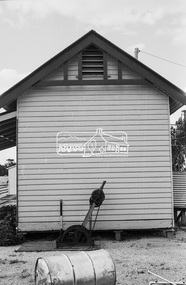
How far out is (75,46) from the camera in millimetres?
10891

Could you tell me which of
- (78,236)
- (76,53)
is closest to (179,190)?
(78,236)

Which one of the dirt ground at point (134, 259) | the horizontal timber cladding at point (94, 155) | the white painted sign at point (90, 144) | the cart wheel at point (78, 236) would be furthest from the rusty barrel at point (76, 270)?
the white painted sign at point (90, 144)

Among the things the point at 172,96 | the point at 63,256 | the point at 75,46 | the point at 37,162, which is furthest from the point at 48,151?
the point at 63,256

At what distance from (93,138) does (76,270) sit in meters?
5.97

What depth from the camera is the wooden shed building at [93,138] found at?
429 inches

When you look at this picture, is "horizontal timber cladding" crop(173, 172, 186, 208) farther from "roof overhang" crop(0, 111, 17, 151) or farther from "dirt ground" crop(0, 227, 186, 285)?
"roof overhang" crop(0, 111, 17, 151)

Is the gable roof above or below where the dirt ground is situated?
above

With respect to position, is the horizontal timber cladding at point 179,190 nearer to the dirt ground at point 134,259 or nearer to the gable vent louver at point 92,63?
the dirt ground at point 134,259

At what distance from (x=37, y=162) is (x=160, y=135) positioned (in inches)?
145

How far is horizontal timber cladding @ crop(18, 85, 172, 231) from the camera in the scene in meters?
10.9

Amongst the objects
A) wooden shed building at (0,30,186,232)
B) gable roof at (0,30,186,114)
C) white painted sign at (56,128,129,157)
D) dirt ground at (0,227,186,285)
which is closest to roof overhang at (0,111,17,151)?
wooden shed building at (0,30,186,232)

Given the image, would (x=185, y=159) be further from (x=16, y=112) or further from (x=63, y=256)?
(x=63, y=256)

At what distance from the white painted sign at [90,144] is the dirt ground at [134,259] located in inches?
100

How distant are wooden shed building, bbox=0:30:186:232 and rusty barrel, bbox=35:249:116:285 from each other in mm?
5202
